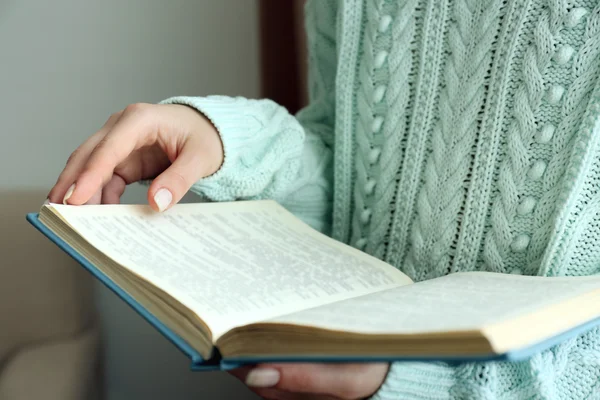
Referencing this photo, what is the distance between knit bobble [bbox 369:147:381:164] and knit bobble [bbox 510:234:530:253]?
203 millimetres

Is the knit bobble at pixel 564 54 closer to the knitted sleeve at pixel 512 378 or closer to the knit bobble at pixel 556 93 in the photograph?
the knit bobble at pixel 556 93

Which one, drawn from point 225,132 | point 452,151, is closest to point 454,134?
point 452,151

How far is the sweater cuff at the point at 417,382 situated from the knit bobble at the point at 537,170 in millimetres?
212

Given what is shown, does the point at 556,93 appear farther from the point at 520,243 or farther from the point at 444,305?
the point at 444,305

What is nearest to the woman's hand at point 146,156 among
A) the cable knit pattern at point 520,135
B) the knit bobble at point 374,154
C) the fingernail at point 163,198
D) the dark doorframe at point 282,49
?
the fingernail at point 163,198

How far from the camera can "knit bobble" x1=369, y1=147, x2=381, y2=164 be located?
71cm

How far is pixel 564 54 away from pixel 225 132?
0.35m

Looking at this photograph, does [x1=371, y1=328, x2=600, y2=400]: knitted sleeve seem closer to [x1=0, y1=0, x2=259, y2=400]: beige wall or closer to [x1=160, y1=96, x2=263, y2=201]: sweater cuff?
[x1=160, y1=96, x2=263, y2=201]: sweater cuff

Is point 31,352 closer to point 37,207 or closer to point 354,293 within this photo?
point 37,207

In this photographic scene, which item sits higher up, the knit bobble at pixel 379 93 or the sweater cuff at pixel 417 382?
the knit bobble at pixel 379 93

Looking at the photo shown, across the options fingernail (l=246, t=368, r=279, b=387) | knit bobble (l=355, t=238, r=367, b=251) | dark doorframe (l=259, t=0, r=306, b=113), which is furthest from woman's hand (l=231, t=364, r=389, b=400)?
dark doorframe (l=259, t=0, r=306, b=113)

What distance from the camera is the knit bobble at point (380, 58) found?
0.69 m

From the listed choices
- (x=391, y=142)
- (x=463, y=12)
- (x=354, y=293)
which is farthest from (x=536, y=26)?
(x=354, y=293)

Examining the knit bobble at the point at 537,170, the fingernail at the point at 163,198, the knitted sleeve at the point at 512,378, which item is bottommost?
the knitted sleeve at the point at 512,378
